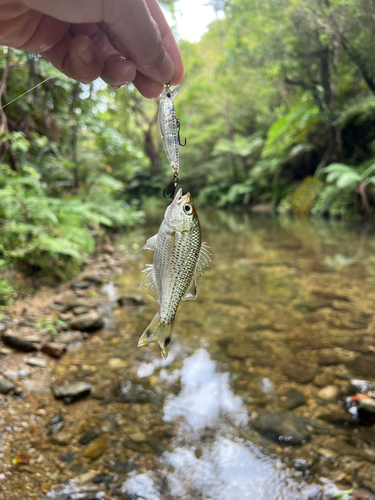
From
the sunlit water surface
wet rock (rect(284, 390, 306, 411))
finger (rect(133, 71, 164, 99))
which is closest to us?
finger (rect(133, 71, 164, 99))

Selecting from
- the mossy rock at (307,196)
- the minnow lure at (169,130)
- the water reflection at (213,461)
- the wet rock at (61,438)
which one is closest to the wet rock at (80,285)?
the water reflection at (213,461)

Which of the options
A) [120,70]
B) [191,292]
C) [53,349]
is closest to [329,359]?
[53,349]

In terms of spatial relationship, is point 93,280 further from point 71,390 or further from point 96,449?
point 96,449

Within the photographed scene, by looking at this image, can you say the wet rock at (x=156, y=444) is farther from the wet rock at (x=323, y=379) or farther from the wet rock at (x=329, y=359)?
the wet rock at (x=329, y=359)

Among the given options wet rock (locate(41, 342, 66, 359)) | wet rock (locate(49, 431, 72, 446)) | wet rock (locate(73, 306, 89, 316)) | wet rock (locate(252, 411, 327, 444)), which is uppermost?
wet rock (locate(73, 306, 89, 316))

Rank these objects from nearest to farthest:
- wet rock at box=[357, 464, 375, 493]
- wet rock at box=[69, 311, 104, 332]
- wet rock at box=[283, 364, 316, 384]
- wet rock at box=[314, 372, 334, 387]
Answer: wet rock at box=[357, 464, 375, 493] → wet rock at box=[314, 372, 334, 387] → wet rock at box=[283, 364, 316, 384] → wet rock at box=[69, 311, 104, 332]

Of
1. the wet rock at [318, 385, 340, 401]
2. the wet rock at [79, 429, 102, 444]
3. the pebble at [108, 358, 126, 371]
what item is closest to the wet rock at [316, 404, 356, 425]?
the wet rock at [318, 385, 340, 401]

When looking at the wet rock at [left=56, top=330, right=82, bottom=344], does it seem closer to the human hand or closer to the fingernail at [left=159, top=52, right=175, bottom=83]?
the human hand
